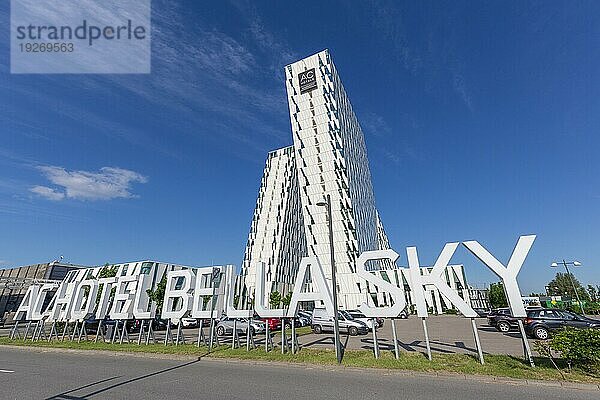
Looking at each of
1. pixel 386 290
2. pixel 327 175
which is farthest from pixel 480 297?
pixel 386 290

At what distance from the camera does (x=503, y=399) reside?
7438 mm

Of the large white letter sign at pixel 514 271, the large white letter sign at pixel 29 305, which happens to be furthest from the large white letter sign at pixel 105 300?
the large white letter sign at pixel 514 271

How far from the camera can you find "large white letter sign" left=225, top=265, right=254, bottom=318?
51.6ft

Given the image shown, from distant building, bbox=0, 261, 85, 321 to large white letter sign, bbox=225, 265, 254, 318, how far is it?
40.5 metres

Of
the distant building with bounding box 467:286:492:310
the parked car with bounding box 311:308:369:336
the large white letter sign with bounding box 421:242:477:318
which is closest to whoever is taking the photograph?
the large white letter sign with bounding box 421:242:477:318

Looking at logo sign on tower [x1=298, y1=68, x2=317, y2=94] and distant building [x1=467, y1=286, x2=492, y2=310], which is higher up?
logo sign on tower [x1=298, y1=68, x2=317, y2=94]

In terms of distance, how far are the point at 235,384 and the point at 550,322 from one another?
18006mm

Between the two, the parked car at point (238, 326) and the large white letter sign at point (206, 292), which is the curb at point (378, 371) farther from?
the parked car at point (238, 326)

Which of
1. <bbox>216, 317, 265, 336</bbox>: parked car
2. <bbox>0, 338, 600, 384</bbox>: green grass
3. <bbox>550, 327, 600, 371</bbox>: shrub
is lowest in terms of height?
<bbox>0, 338, 600, 384</bbox>: green grass

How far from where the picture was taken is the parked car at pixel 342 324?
72.2ft

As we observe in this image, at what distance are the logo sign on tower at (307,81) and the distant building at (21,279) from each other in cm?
4899

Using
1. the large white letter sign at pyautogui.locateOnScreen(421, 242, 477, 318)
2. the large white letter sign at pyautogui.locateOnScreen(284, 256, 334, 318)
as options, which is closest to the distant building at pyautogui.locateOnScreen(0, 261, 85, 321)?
the large white letter sign at pyautogui.locateOnScreen(284, 256, 334, 318)

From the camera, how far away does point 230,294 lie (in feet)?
55.9

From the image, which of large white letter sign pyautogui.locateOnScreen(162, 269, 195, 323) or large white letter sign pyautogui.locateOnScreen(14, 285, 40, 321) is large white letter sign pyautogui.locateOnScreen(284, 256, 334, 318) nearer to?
large white letter sign pyautogui.locateOnScreen(162, 269, 195, 323)
